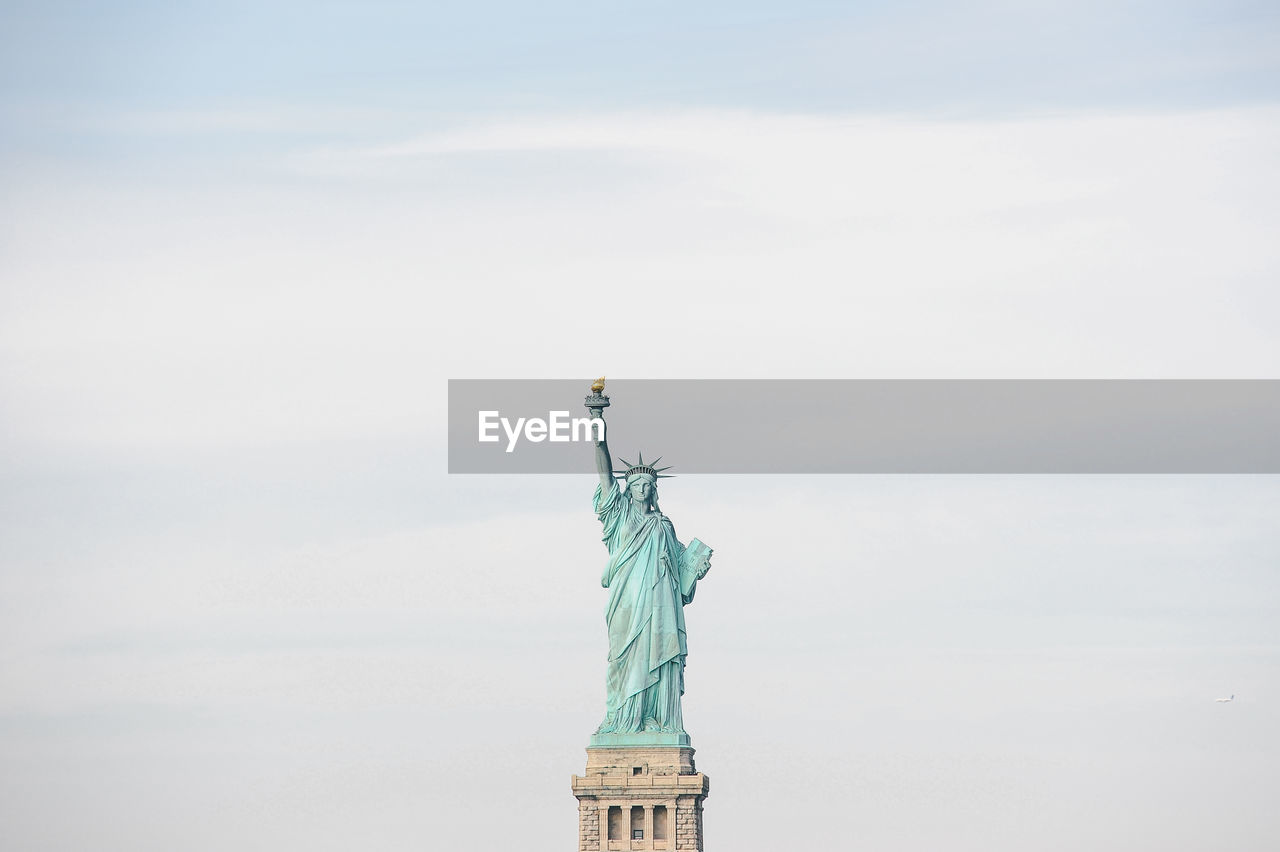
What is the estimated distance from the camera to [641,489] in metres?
156

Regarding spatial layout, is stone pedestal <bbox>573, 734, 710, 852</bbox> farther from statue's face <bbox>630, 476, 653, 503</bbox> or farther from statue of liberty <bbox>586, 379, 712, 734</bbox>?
statue's face <bbox>630, 476, 653, 503</bbox>

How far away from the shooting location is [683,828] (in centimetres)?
15438

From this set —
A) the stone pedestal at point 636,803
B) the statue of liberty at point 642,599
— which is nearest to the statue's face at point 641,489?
the statue of liberty at point 642,599

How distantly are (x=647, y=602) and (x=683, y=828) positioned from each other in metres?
5.14

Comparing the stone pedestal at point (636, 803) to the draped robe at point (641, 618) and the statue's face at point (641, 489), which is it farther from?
the statue's face at point (641, 489)

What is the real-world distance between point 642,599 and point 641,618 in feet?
1.43

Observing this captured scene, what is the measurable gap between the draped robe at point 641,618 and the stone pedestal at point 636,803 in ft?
2.83

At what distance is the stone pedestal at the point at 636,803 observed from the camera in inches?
6078

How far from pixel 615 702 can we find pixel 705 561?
3.76m

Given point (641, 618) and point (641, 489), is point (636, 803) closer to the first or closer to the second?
point (641, 618)

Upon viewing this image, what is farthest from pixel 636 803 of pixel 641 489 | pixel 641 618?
pixel 641 489

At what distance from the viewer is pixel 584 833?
6088 inches

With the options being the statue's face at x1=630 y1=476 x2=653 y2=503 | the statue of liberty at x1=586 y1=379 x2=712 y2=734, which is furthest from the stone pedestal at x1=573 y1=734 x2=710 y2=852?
the statue's face at x1=630 y1=476 x2=653 y2=503

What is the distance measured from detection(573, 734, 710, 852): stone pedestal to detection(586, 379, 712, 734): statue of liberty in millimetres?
844
